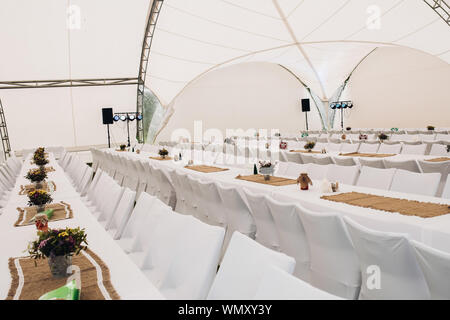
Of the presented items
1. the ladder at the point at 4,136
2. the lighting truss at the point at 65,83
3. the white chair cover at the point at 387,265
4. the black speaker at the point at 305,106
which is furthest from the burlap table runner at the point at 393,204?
the black speaker at the point at 305,106

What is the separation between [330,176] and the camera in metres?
5.60

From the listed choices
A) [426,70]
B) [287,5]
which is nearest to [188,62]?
[287,5]

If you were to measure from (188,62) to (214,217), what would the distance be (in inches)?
554

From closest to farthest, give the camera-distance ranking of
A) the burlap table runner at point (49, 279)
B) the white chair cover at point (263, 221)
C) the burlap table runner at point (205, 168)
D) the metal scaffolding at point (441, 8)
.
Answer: the burlap table runner at point (49, 279)
the white chair cover at point (263, 221)
the burlap table runner at point (205, 168)
the metal scaffolding at point (441, 8)

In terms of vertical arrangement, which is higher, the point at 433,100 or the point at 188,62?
the point at 188,62

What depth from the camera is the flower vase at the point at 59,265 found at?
2151mm

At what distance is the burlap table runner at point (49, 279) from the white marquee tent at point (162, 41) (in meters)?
12.5

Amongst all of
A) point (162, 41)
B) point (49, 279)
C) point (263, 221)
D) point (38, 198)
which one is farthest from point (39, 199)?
point (162, 41)

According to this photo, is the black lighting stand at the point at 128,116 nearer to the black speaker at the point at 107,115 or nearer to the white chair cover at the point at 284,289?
the black speaker at the point at 107,115

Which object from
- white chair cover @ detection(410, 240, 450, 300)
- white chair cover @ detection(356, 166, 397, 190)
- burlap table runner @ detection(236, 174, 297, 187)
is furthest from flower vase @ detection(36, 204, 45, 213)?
white chair cover @ detection(356, 166, 397, 190)

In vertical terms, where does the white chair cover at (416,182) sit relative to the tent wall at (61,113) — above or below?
below

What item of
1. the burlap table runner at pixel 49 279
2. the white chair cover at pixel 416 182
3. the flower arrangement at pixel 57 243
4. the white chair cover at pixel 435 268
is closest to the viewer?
the white chair cover at pixel 435 268

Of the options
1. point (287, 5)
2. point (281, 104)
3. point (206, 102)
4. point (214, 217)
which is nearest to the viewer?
point (214, 217)

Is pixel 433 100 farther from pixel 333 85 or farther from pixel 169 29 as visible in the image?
pixel 169 29
